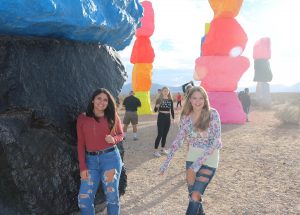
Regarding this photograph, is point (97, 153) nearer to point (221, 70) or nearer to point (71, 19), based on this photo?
point (71, 19)

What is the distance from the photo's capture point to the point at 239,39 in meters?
12.6

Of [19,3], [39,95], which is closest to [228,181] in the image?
[39,95]

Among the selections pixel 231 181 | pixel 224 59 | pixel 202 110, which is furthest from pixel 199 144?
pixel 224 59

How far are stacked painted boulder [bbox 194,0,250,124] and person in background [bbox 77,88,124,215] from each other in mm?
9814

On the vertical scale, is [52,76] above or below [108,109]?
above

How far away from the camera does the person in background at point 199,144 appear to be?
130 inches

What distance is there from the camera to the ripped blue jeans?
322 centimetres

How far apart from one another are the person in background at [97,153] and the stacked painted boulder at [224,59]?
9.81 metres

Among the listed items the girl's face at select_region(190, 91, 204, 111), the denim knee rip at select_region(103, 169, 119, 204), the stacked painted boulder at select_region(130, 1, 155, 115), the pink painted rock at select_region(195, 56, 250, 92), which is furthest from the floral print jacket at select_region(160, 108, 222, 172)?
the stacked painted boulder at select_region(130, 1, 155, 115)

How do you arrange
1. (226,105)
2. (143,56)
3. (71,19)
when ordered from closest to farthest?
(71,19) < (226,105) < (143,56)

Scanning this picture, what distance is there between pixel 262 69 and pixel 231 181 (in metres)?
18.5

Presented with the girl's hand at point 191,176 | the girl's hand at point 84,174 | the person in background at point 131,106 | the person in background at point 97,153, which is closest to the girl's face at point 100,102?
the person in background at point 97,153

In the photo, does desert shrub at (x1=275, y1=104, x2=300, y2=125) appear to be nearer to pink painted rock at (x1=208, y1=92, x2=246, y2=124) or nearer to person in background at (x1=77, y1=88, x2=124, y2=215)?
pink painted rock at (x1=208, y1=92, x2=246, y2=124)

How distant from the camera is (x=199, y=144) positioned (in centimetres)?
338
